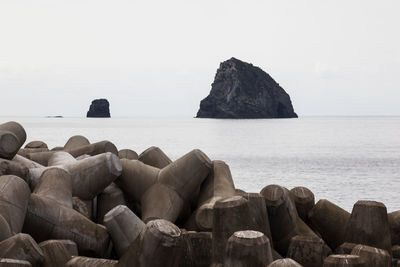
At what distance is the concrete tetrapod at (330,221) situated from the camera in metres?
Answer: 4.75

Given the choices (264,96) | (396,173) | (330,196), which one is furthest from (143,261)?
(264,96)

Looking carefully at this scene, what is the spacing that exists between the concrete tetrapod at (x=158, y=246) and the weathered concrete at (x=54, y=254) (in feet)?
1.57

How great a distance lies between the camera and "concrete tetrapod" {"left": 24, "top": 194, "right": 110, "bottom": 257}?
12.8ft

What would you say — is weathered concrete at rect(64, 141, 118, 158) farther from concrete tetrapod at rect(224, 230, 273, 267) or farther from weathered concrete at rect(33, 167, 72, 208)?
concrete tetrapod at rect(224, 230, 273, 267)

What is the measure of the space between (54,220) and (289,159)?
1325 inches

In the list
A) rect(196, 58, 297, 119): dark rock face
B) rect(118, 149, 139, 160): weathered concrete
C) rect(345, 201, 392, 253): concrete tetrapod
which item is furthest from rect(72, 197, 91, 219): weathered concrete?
rect(196, 58, 297, 119): dark rock face

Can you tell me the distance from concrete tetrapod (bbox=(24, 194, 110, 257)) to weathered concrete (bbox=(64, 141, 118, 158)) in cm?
193

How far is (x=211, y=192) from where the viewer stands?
190 inches

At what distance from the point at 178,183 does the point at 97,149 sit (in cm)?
149

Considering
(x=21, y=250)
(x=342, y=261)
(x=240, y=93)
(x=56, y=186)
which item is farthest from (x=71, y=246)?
(x=240, y=93)

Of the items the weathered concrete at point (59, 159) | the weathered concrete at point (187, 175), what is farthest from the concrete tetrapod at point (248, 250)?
the weathered concrete at point (59, 159)

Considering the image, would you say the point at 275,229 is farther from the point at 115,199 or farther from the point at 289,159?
the point at 289,159

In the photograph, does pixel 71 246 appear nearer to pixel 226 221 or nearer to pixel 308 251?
pixel 226 221

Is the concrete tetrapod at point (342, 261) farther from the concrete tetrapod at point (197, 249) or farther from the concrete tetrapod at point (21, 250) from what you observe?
the concrete tetrapod at point (21, 250)
